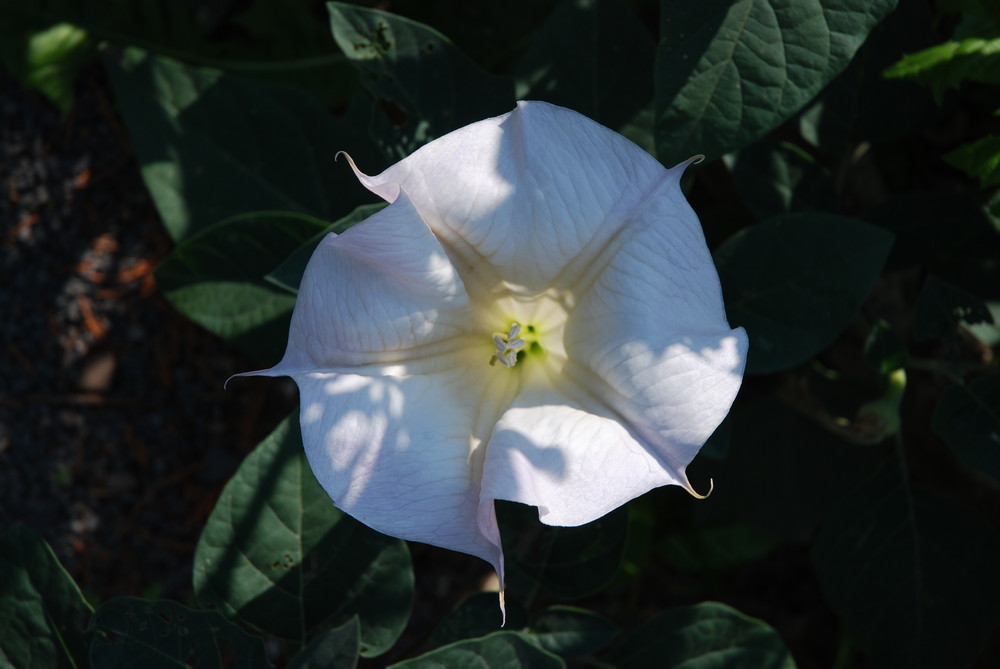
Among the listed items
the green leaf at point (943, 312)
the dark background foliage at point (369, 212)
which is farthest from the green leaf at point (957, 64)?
the green leaf at point (943, 312)

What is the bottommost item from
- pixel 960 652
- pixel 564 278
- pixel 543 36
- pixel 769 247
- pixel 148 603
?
pixel 960 652

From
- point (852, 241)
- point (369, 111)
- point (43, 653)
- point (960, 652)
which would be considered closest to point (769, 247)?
point (852, 241)

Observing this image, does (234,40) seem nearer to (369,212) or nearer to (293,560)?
(369,212)

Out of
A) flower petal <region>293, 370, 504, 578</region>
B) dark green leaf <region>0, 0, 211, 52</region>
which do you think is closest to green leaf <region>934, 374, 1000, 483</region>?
flower petal <region>293, 370, 504, 578</region>

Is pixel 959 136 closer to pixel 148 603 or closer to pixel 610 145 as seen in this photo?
pixel 610 145

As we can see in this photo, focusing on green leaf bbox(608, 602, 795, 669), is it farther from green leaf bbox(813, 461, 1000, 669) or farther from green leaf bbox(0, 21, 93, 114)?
green leaf bbox(0, 21, 93, 114)
